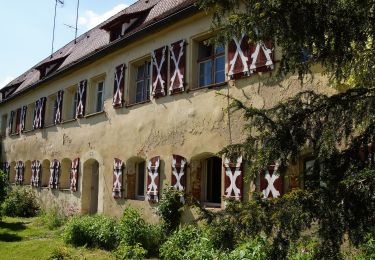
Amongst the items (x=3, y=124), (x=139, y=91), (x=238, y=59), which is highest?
(x=3, y=124)

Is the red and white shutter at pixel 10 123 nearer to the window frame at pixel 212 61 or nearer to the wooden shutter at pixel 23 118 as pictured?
the wooden shutter at pixel 23 118

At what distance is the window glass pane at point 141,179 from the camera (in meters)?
12.0

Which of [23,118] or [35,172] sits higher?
[23,118]

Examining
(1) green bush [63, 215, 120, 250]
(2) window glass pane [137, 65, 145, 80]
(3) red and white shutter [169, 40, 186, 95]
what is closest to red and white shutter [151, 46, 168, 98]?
(3) red and white shutter [169, 40, 186, 95]

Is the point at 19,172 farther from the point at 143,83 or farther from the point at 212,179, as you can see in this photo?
the point at 212,179

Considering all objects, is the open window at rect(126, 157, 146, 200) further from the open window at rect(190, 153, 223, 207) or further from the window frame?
the window frame

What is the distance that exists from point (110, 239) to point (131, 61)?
5072mm

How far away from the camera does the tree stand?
3109 millimetres

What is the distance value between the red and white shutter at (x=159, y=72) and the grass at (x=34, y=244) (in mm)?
4082

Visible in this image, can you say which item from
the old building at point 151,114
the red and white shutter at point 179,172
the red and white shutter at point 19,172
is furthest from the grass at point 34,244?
the red and white shutter at point 19,172

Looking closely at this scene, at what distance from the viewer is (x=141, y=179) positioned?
12102mm

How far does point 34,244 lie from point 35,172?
7960mm

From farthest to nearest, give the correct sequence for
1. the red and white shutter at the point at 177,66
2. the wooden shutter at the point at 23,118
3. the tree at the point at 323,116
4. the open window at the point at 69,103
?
the wooden shutter at the point at 23,118 → the open window at the point at 69,103 → the red and white shutter at the point at 177,66 → the tree at the point at 323,116

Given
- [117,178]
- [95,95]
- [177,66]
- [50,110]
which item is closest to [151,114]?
[177,66]
